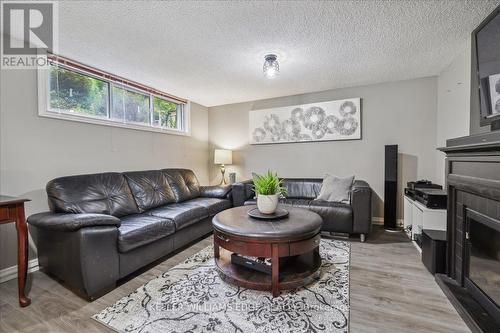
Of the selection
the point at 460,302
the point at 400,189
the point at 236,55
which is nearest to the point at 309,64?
the point at 236,55

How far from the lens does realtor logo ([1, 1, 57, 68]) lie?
5.90ft

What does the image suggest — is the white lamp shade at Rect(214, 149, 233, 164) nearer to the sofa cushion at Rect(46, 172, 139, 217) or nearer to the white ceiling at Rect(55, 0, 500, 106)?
the white ceiling at Rect(55, 0, 500, 106)

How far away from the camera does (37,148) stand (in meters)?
2.27

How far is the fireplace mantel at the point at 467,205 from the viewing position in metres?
1.39

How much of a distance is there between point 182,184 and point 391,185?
3.16 m

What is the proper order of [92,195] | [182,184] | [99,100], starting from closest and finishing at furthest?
[92,195]
[99,100]
[182,184]

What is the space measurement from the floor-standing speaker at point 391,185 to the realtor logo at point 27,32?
13.3 ft

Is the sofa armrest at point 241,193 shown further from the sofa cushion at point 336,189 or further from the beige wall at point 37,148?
the beige wall at point 37,148

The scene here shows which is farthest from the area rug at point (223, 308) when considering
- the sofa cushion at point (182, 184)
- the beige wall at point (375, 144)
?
the beige wall at point (375, 144)

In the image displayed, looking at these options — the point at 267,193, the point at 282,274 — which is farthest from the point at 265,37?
the point at 282,274

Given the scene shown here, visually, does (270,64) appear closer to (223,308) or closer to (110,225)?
(110,225)

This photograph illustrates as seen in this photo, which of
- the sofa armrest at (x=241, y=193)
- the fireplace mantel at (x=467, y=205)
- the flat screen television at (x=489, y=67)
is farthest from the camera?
the sofa armrest at (x=241, y=193)

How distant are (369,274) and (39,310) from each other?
2670 mm

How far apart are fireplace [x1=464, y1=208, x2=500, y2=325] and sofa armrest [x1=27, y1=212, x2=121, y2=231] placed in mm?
2740
